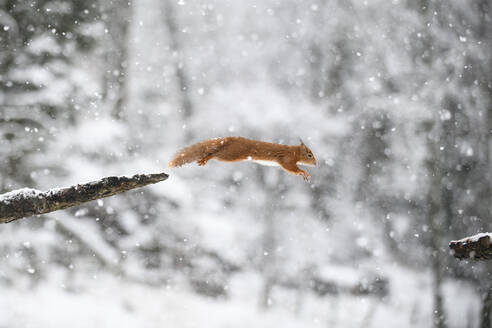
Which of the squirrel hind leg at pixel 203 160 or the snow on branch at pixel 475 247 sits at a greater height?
the squirrel hind leg at pixel 203 160

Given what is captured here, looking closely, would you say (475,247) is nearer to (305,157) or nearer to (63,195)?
(305,157)

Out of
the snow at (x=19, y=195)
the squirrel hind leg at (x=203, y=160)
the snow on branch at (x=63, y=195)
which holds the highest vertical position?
the squirrel hind leg at (x=203, y=160)

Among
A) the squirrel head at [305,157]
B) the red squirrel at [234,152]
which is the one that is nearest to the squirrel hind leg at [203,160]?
the red squirrel at [234,152]

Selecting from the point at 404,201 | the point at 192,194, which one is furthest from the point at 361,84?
the point at 192,194

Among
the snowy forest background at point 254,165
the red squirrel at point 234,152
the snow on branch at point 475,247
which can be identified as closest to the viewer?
the snow on branch at point 475,247

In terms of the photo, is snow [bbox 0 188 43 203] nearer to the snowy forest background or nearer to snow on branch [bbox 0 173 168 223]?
snow on branch [bbox 0 173 168 223]

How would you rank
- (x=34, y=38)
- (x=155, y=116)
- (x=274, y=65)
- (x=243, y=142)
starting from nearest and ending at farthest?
(x=243, y=142) < (x=34, y=38) < (x=155, y=116) < (x=274, y=65)

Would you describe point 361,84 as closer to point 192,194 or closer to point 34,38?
point 192,194

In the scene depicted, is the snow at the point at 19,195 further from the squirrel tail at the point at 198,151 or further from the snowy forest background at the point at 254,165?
the snowy forest background at the point at 254,165
